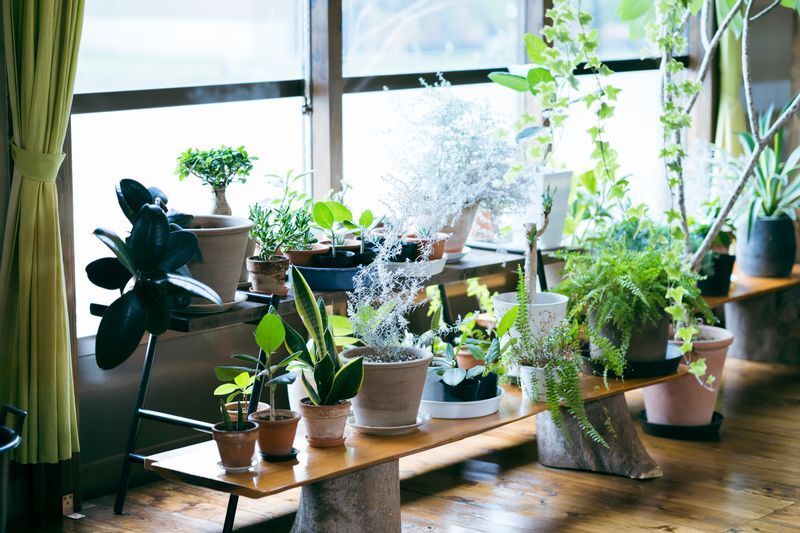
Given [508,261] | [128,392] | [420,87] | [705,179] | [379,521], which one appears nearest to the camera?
[379,521]

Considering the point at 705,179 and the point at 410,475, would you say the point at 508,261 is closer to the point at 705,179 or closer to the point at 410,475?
the point at 410,475

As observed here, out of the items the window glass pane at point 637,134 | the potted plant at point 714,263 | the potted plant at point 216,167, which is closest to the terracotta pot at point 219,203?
the potted plant at point 216,167

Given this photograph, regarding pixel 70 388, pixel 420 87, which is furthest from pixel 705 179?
pixel 70 388

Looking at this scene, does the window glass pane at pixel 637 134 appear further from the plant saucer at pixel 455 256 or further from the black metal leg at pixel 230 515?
the black metal leg at pixel 230 515

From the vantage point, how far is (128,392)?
3854 millimetres

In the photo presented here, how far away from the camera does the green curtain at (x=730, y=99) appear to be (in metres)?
5.98

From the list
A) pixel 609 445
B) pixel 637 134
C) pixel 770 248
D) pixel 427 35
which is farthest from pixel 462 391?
pixel 637 134

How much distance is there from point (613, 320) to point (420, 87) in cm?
138

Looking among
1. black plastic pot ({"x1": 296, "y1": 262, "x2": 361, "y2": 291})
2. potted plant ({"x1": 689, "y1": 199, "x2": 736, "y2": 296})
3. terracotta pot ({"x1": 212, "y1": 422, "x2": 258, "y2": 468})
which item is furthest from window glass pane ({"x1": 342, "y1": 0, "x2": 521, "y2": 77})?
terracotta pot ({"x1": 212, "y1": 422, "x2": 258, "y2": 468})

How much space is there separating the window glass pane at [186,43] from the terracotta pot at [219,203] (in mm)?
630

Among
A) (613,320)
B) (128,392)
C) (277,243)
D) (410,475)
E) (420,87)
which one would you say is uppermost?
(420,87)

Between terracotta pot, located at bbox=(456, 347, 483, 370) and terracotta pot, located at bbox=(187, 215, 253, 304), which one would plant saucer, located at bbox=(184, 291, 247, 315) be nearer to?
terracotta pot, located at bbox=(187, 215, 253, 304)

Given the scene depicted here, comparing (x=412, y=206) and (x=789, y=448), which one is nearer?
(x=412, y=206)

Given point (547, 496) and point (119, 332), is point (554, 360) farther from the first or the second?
point (119, 332)
